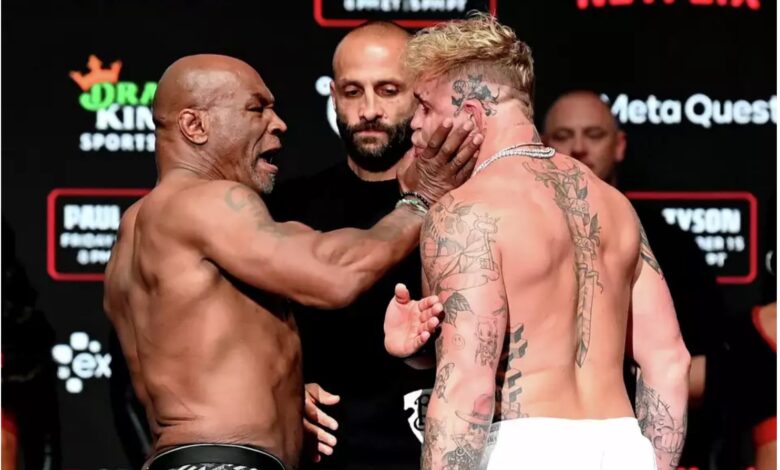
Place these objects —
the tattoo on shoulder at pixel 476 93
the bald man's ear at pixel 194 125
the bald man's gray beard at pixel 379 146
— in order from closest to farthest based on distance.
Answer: the tattoo on shoulder at pixel 476 93 → the bald man's ear at pixel 194 125 → the bald man's gray beard at pixel 379 146

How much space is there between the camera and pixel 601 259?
2.75 meters

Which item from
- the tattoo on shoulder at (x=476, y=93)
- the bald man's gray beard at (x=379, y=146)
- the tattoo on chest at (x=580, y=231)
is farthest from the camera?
the bald man's gray beard at (x=379, y=146)

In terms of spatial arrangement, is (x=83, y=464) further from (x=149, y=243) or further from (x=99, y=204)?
(x=149, y=243)

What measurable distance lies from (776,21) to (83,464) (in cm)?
243

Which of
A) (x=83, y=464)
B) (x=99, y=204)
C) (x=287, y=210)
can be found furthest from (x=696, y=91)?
(x=83, y=464)

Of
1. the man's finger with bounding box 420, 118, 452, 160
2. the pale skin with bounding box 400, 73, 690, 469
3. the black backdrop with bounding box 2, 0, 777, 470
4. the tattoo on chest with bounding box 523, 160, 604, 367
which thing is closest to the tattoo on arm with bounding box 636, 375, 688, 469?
the pale skin with bounding box 400, 73, 690, 469

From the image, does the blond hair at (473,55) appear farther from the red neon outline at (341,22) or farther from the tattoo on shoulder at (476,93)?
the red neon outline at (341,22)

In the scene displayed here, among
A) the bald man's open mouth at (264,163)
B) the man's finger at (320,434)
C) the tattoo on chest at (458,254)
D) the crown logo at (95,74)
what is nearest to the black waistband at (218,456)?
the man's finger at (320,434)

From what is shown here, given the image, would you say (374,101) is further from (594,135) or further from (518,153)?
(518,153)

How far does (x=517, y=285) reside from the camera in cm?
262

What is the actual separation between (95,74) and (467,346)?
1.95 metres

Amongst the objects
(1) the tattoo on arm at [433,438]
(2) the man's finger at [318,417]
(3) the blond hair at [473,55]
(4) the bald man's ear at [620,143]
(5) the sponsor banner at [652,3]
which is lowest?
(2) the man's finger at [318,417]

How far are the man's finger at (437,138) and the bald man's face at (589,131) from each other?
4.16ft

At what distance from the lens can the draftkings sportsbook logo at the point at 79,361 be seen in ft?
13.5
